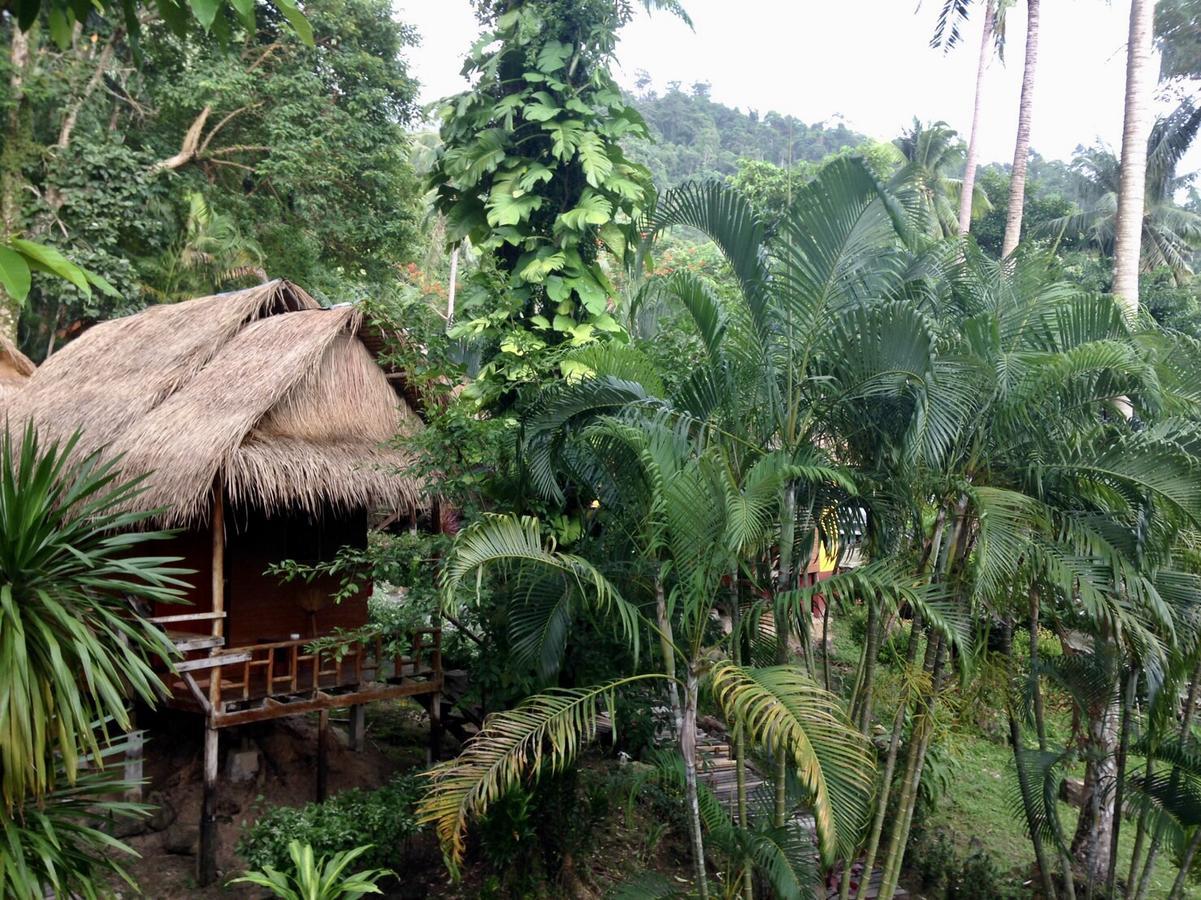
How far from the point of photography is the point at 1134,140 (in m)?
9.13

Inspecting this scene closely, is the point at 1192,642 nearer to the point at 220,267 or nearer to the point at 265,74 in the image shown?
the point at 220,267

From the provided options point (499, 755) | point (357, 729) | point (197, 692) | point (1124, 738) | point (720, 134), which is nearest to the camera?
point (499, 755)

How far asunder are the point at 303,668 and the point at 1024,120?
37.2ft

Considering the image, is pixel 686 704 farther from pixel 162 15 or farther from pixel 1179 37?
pixel 1179 37

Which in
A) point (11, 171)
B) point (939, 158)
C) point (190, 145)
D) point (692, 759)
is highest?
point (939, 158)

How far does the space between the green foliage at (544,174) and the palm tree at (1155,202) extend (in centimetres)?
1603

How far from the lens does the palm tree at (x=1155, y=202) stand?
20.0 m

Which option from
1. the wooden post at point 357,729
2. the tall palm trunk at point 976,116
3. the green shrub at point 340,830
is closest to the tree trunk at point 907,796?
the green shrub at point 340,830

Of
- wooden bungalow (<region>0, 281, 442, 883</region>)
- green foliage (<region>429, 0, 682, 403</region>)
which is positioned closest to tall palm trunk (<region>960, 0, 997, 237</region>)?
green foliage (<region>429, 0, 682, 403</region>)

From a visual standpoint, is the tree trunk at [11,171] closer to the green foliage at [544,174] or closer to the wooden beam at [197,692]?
the wooden beam at [197,692]

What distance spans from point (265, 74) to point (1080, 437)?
45.5ft

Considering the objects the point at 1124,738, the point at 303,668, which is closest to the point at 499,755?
the point at 1124,738

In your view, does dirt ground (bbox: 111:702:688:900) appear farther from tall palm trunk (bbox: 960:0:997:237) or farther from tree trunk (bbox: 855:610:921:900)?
tall palm trunk (bbox: 960:0:997:237)

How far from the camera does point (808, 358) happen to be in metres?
5.43
